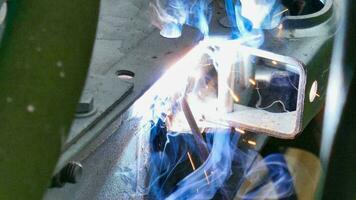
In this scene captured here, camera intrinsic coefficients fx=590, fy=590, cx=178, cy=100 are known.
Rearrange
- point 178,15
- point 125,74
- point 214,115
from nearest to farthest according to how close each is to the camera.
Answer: point 125,74, point 178,15, point 214,115

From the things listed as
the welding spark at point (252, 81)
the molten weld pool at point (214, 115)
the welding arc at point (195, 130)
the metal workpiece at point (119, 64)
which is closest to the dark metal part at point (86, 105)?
the metal workpiece at point (119, 64)

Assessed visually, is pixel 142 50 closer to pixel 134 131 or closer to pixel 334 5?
pixel 134 131

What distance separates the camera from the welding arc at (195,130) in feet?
3.12

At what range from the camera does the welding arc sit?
3.12 ft

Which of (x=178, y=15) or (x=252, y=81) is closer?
(x=178, y=15)

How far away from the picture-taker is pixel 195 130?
100 cm

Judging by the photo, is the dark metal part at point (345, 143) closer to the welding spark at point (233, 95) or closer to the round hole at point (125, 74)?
the round hole at point (125, 74)

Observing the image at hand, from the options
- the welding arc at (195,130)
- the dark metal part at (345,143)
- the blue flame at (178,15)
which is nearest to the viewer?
the dark metal part at (345,143)

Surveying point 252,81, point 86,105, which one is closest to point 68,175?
point 86,105

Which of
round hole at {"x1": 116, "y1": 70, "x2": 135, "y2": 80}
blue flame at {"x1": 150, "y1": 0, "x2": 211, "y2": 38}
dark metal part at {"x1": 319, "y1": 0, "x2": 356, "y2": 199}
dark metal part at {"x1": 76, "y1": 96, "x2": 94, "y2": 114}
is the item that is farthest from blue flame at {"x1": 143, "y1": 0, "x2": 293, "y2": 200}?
dark metal part at {"x1": 319, "y1": 0, "x2": 356, "y2": 199}

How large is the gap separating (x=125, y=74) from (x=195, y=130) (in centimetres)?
32

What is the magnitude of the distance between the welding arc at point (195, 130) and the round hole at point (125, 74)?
0.25 m

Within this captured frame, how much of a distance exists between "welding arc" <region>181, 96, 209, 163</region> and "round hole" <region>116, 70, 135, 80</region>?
0.25m

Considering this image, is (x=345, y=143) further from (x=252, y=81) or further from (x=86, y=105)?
(x=252, y=81)
